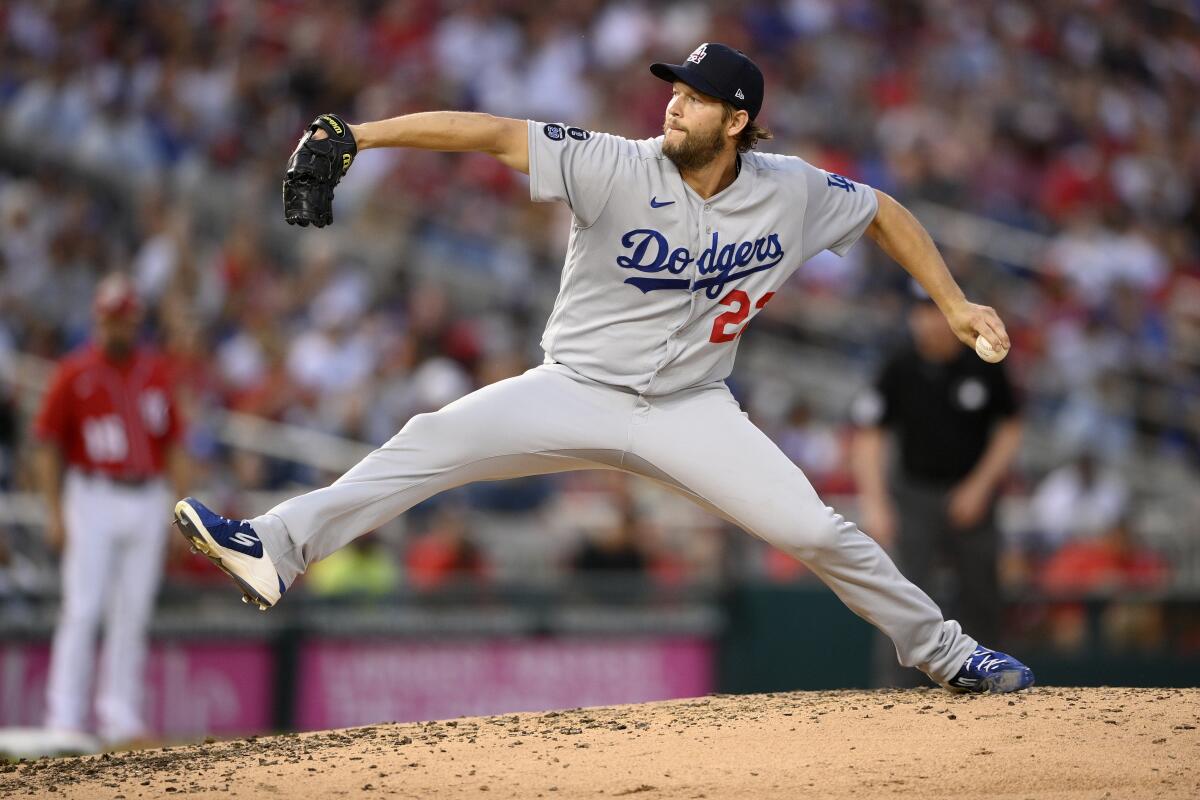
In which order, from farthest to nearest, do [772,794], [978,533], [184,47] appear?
[184,47]
[978,533]
[772,794]

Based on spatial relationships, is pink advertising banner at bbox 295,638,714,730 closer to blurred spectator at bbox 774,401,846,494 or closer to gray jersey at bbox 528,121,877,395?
blurred spectator at bbox 774,401,846,494

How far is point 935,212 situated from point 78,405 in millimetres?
8918

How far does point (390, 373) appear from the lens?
12750 mm

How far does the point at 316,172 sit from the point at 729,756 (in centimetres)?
226

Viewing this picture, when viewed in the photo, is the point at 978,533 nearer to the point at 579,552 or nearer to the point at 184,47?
the point at 579,552

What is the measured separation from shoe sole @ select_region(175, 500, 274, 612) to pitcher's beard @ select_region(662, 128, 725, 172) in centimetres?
197

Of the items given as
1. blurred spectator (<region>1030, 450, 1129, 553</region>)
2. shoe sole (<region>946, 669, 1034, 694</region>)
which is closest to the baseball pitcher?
shoe sole (<region>946, 669, 1034, 694</region>)

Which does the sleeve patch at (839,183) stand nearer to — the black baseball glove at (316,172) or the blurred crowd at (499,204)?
the black baseball glove at (316,172)

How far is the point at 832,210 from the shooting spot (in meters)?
6.05

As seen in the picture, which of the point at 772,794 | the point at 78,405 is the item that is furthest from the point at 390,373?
the point at 772,794

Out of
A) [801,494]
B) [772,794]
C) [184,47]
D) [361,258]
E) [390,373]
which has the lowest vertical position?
[772,794]

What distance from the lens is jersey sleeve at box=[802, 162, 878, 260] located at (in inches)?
237

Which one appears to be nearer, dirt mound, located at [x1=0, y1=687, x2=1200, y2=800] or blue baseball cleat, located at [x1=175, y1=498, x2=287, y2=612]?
dirt mound, located at [x1=0, y1=687, x2=1200, y2=800]

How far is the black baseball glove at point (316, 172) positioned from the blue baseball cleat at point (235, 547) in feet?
3.31
